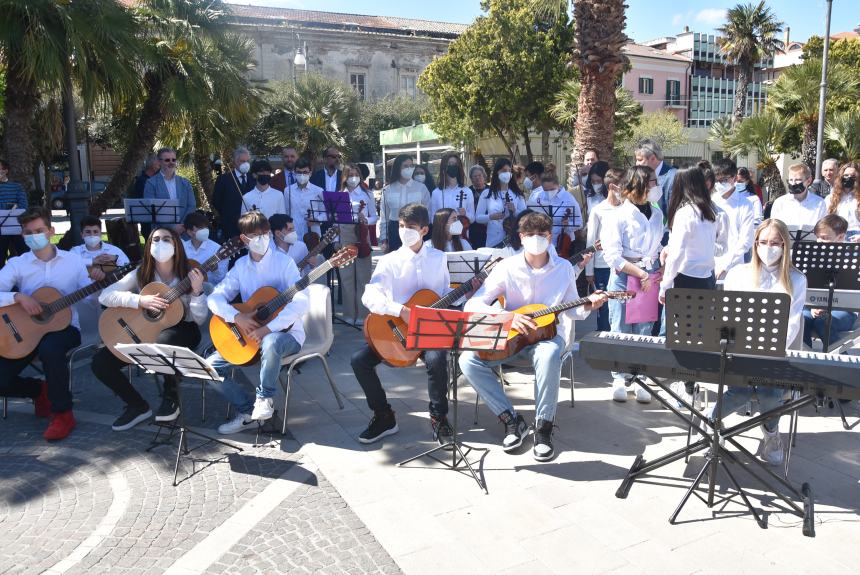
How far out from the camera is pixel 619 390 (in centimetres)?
573

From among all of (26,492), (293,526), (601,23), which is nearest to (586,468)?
(293,526)

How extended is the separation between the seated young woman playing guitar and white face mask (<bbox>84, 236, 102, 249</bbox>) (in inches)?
58.3

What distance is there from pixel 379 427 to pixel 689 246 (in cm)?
272

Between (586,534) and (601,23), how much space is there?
10369mm

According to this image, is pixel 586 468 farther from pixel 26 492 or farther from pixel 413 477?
pixel 26 492

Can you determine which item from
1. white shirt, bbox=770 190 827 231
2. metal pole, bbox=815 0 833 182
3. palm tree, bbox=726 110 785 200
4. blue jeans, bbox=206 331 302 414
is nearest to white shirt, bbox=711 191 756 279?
white shirt, bbox=770 190 827 231

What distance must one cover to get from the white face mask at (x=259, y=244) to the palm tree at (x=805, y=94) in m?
18.7

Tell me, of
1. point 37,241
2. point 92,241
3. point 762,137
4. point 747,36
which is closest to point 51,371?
point 37,241

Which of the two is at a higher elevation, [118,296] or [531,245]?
[531,245]

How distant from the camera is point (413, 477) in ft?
14.5

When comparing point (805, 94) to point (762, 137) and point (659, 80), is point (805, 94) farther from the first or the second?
point (659, 80)

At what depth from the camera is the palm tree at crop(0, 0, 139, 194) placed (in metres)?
7.79

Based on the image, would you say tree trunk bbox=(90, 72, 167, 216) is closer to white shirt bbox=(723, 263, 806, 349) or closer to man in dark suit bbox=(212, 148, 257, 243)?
man in dark suit bbox=(212, 148, 257, 243)

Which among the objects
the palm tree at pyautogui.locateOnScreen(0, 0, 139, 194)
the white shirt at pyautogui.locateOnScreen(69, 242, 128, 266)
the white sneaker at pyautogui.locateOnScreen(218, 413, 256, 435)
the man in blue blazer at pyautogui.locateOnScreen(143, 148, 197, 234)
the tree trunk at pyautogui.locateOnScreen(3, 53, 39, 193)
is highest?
the palm tree at pyautogui.locateOnScreen(0, 0, 139, 194)
